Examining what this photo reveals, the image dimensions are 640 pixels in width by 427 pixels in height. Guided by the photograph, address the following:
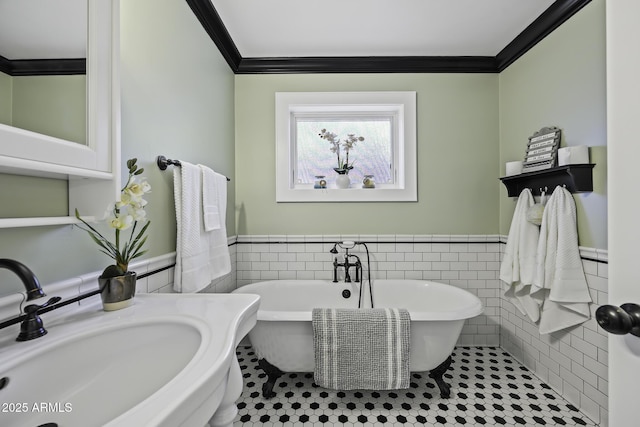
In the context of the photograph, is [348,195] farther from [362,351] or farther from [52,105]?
[52,105]

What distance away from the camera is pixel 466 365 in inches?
82.0

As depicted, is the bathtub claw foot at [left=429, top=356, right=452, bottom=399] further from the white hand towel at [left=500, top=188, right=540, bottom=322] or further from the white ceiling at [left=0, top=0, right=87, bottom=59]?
the white ceiling at [left=0, top=0, right=87, bottom=59]

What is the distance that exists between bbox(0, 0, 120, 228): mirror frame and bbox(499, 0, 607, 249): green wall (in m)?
2.24

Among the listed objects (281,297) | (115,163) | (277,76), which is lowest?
(281,297)

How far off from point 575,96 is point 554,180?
503mm

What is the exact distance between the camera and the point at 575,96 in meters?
1.70

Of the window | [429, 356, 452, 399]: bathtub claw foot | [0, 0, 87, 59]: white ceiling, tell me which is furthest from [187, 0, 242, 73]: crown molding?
[429, 356, 452, 399]: bathtub claw foot

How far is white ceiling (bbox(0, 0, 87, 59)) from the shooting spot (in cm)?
65

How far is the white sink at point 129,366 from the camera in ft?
1.73

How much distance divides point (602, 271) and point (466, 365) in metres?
1.07

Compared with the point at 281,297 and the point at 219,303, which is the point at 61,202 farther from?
the point at 281,297

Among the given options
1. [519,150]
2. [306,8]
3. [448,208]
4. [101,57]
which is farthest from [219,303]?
[519,150]

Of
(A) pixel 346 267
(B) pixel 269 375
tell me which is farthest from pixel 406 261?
(B) pixel 269 375

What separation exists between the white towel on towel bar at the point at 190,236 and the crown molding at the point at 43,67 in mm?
655
